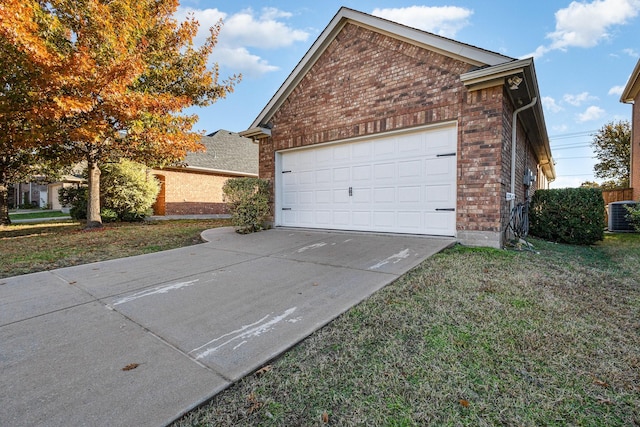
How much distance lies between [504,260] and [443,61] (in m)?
3.92

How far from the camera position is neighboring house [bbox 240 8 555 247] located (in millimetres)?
5273

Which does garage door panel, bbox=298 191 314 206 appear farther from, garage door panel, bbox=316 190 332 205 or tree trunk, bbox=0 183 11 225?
tree trunk, bbox=0 183 11 225

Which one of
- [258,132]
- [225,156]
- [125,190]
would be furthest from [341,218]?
[225,156]

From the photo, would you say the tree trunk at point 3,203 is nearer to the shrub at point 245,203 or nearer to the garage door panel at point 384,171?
the shrub at point 245,203

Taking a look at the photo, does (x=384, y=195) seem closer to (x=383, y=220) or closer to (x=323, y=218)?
(x=383, y=220)

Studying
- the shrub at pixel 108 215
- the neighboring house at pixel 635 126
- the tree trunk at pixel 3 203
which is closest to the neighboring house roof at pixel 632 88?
the neighboring house at pixel 635 126

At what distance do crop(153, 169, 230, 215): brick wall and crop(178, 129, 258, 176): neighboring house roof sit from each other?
0.61m

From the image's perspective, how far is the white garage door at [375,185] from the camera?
584 centimetres

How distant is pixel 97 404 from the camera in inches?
60.0

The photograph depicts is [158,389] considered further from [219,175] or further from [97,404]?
[219,175]

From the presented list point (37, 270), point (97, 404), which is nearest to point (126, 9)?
point (37, 270)

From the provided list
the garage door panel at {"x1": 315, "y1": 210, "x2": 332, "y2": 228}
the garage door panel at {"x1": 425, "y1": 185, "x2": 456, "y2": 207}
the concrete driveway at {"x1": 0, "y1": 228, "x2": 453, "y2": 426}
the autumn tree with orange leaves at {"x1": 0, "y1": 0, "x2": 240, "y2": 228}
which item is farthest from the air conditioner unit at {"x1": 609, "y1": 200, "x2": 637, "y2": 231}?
the autumn tree with orange leaves at {"x1": 0, "y1": 0, "x2": 240, "y2": 228}

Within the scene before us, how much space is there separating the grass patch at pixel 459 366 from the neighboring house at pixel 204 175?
43.6ft

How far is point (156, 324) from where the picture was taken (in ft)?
8.10
